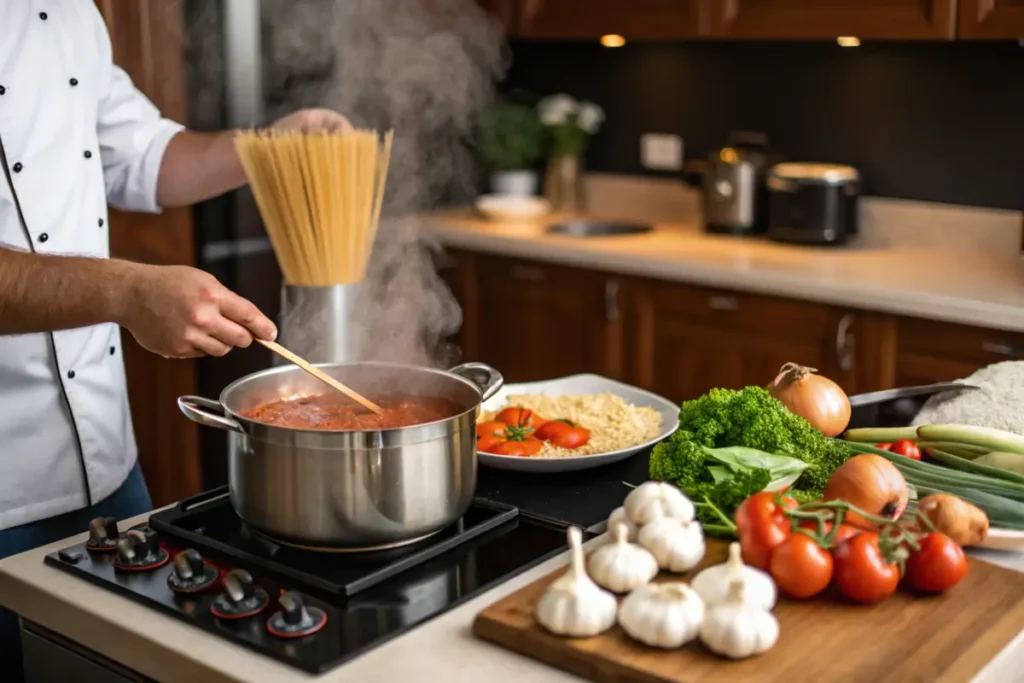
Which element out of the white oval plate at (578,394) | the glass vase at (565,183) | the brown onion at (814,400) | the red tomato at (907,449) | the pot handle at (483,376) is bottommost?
the white oval plate at (578,394)

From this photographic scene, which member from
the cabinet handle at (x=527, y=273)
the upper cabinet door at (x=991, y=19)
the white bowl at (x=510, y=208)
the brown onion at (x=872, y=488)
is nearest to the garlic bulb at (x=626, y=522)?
the brown onion at (x=872, y=488)

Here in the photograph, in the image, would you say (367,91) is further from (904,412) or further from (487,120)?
(904,412)

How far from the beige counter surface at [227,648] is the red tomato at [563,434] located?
309mm

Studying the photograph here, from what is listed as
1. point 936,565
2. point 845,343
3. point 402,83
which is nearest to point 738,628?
point 936,565

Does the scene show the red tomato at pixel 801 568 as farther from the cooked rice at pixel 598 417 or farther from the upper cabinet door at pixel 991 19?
the upper cabinet door at pixel 991 19

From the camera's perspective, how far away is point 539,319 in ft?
11.6

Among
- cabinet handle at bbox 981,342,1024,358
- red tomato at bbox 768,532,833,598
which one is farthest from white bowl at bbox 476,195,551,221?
red tomato at bbox 768,532,833,598

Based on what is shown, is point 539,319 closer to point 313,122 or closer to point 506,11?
point 506,11

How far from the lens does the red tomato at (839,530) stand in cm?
117

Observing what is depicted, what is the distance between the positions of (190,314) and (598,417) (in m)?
0.61

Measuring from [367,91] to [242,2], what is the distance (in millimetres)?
584

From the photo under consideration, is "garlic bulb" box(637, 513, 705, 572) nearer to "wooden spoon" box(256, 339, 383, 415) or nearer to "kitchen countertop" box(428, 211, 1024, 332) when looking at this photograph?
"wooden spoon" box(256, 339, 383, 415)

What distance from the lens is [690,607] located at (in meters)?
1.04

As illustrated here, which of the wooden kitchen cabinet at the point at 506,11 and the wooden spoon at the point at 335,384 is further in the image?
the wooden kitchen cabinet at the point at 506,11
